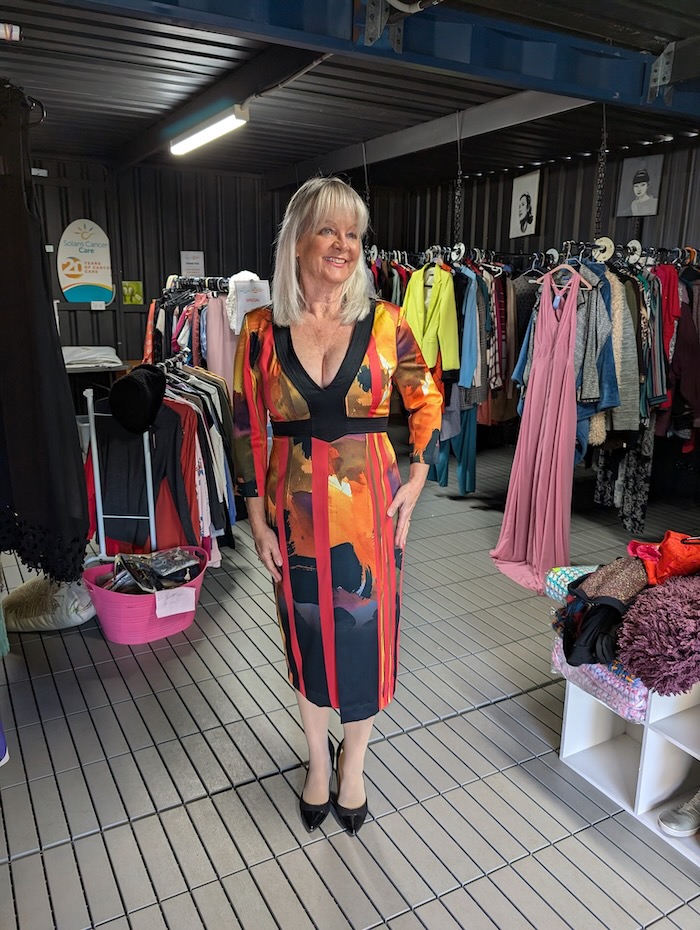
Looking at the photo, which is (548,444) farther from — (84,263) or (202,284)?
(84,263)

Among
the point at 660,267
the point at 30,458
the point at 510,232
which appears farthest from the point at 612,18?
the point at 510,232

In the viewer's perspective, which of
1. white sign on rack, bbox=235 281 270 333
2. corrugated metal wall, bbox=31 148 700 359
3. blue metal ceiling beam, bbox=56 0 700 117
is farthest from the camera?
corrugated metal wall, bbox=31 148 700 359

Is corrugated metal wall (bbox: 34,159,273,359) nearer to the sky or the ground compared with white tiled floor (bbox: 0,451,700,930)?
nearer to the sky

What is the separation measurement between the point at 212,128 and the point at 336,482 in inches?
166

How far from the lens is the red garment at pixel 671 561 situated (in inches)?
88.3

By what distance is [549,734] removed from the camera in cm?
269

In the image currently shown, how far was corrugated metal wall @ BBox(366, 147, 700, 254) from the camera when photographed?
18.3 feet

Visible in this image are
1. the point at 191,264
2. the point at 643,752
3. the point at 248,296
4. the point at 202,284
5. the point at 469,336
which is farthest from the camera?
the point at 191,264

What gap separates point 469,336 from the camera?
4922 millimetres

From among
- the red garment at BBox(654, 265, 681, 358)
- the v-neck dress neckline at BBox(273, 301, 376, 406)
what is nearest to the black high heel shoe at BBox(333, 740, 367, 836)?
the v-neck dress neckline at BBox(273, 301, 376, 406)

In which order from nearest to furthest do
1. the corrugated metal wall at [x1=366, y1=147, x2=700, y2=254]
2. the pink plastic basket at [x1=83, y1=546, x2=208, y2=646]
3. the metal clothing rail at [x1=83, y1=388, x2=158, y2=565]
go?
the pink plastic basket at [x1=83, y1=546, x2=208, y2=646] → the metal clothing rail at [x1=83, y1=388, x2=158, y2=565] → the corrugated metal wall at [x1=366, y1=147, x2=700, y2=254]

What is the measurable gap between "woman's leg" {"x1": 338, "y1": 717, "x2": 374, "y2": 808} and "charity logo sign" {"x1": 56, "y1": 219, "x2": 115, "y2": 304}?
274 inches

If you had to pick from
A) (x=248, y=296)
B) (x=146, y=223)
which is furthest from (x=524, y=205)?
(x=146, y=223)

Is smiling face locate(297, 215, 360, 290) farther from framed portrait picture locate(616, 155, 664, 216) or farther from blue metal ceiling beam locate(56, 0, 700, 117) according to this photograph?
framed portrait picture locate(616, 155, 664, 216)
